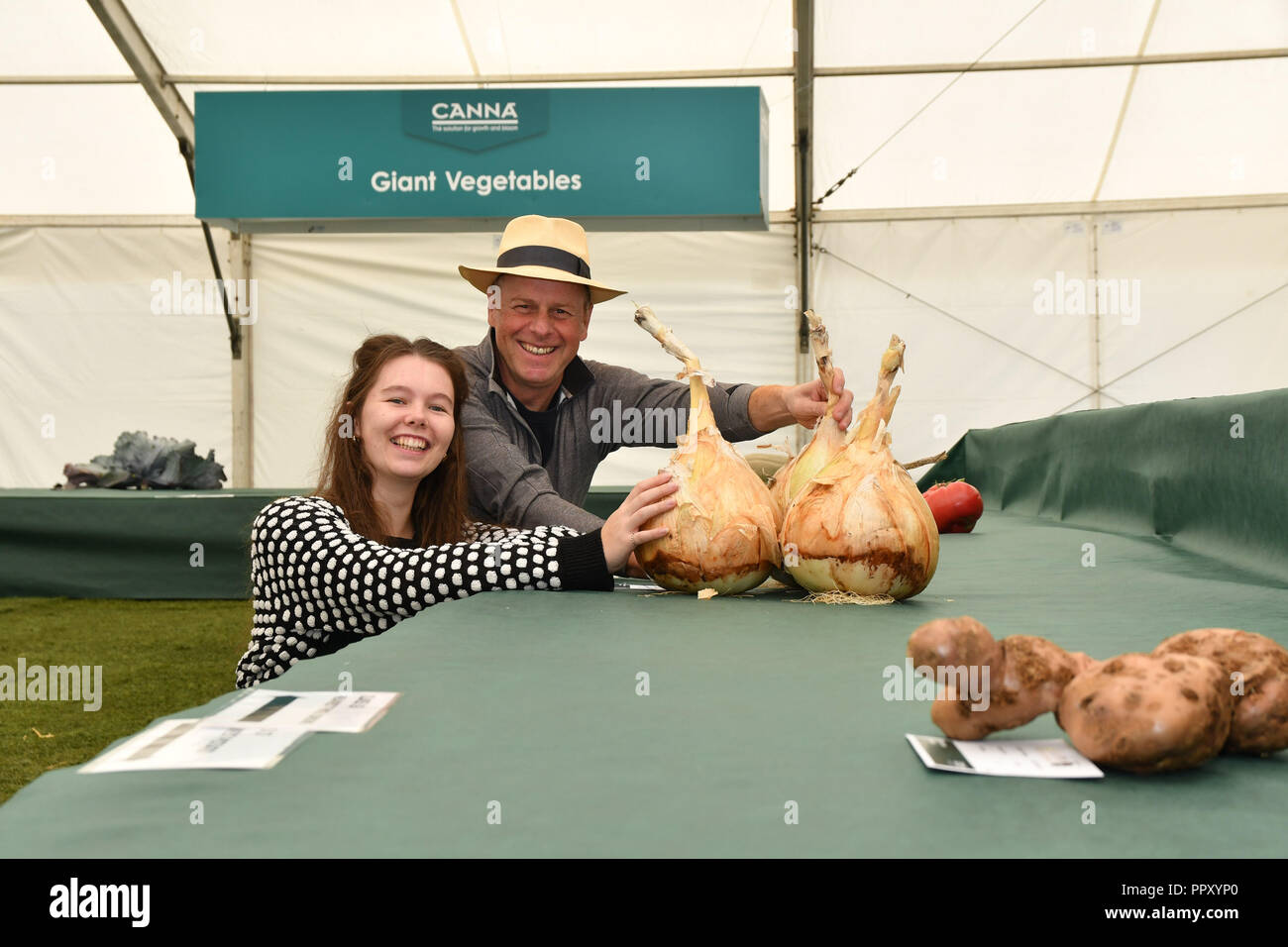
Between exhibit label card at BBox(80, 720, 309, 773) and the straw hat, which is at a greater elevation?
the straw hat

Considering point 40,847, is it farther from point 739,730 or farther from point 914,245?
point 914,245

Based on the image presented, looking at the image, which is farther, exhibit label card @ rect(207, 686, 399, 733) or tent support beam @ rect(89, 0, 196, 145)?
tent support beam @ rect(89, 0, 196, 145)

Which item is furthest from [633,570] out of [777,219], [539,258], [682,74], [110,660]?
[777,219]

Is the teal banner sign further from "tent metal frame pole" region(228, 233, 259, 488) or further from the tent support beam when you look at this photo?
"tent metal frame pole" region(228, 233, 259, 488)

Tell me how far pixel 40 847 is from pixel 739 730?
40 centimetres

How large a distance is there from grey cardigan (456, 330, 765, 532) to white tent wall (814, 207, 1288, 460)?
4512 mm

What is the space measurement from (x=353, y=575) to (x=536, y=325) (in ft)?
3.22

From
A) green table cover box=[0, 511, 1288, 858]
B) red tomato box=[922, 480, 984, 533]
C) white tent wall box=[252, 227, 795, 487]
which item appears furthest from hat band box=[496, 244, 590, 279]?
white tent wall box=[252, 227, 795, 487]

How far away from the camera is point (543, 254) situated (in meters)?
2.28

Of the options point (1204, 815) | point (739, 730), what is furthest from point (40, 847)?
point (1204, 815)

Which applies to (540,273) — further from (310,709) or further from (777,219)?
(777,219)

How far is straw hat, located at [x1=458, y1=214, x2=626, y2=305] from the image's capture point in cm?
221

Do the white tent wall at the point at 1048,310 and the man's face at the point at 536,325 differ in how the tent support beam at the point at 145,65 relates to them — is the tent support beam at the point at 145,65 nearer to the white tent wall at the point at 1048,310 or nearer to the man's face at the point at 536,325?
the white tent wall at the point at 1048,310
